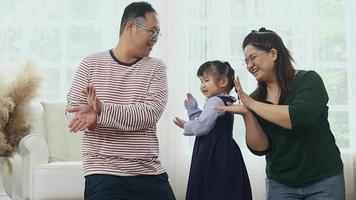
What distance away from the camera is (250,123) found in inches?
76.3

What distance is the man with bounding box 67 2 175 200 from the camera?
169 cm

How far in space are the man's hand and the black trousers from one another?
0.65ft

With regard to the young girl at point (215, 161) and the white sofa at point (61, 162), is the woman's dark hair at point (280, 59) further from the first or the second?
the white sofa at point (61, 162)

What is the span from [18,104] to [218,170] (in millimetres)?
1392

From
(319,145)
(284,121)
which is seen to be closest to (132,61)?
(284,121)

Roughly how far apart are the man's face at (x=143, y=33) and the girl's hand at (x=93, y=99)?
30cm

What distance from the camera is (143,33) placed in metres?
1.84

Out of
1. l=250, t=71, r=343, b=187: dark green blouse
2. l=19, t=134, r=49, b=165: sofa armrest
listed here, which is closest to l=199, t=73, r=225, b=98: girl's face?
l=250, t=71, r=343, b=187: dark green blouse

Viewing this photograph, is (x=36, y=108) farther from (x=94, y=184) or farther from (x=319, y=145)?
(x=319, y=145)

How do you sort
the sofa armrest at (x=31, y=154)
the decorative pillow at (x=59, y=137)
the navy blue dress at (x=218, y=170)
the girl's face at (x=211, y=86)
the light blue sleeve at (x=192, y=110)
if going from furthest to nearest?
the decorative pillow at (x=59, y=137), the sofa armrest at (x=31, y=154), the light blue sleeve at (x=192, y=110), the girl's face at (x=211, y=86), the navy blue dress at (x=218, y=170)

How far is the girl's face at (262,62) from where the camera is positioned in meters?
1.96

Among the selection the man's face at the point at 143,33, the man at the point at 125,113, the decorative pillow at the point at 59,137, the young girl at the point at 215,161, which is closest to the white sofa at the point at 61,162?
the decorative pillow at the point at 59,137

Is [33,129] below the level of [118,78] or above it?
below

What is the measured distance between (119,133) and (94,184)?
198 mm
